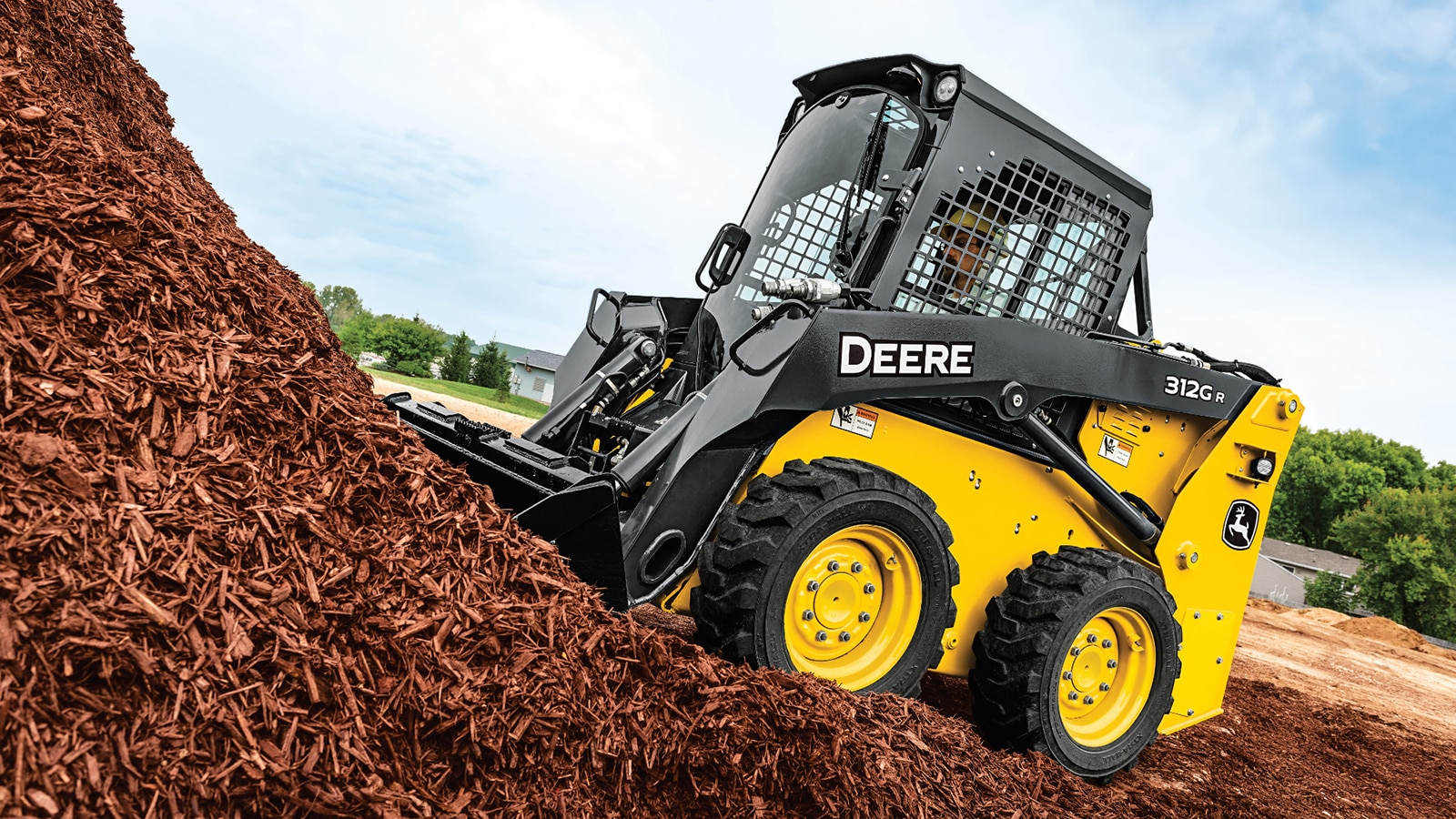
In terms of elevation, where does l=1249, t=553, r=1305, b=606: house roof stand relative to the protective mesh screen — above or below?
above

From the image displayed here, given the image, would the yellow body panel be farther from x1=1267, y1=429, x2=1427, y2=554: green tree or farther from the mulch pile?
x1=1267, y1=429, x2=1427, y2=554: green tree

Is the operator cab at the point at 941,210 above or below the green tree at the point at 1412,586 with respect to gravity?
below

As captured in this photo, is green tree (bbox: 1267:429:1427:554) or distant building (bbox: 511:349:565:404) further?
distant building (bbox: 511:349:565:404)

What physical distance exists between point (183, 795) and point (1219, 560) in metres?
5.18

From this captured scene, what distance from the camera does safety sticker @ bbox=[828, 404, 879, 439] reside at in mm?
4219

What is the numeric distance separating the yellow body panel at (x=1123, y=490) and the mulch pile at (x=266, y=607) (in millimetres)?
1207

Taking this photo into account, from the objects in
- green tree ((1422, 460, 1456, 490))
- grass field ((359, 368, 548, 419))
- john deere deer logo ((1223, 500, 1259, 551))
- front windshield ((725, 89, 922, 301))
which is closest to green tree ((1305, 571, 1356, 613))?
green tree ((1422, 460, 1456, 490))

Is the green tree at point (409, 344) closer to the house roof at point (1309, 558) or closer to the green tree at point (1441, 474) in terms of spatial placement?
the house roof at point (1309, 558)

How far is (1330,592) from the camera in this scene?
1705 inches

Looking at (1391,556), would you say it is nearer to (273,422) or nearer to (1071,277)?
(1071,277)

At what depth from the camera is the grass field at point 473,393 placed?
34.8 metres

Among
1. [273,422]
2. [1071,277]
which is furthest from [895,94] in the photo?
[273,422]

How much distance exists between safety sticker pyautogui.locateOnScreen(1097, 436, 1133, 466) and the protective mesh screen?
61 centimetres

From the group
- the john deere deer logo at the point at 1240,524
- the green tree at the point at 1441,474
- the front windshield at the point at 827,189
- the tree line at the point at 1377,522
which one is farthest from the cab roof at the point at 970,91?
the green tree at the point at 1441,474
